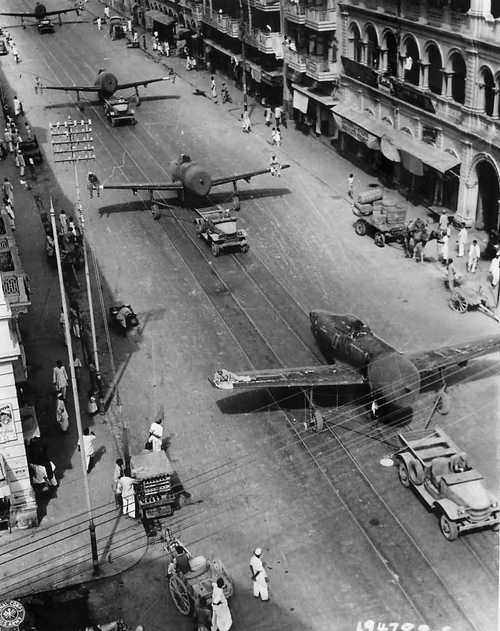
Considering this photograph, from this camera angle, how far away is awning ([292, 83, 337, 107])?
68500 millimetres

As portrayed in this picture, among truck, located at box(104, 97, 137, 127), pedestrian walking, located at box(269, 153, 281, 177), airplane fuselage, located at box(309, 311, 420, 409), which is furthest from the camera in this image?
truck, located at box(104, 97, 137, 127)

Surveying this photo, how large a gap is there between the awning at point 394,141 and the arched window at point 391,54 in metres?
3.38

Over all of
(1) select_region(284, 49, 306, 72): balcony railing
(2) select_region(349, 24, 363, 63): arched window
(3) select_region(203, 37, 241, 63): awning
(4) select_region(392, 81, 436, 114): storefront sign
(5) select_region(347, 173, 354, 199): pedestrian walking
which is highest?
(2) select_region(349, 24, 363, 63): arched window

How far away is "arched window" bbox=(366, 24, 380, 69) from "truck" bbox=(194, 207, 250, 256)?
16451mm

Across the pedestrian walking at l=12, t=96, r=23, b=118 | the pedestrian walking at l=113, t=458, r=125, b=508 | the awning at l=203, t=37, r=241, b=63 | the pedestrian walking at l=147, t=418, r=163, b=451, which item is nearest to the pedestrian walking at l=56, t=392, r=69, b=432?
the pedestrian walking at l=147, t=418, r=163, b=451

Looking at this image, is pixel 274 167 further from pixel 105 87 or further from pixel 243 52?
pixel 105 87

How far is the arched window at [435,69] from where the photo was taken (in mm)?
54844

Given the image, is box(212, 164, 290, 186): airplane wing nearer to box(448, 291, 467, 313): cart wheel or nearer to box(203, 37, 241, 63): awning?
box(448, 291, 467, 313): cart wheel

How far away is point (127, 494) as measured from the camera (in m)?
32.8

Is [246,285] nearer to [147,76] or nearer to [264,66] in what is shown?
[264,66]

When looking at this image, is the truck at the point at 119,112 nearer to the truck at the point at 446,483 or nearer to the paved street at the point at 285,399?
the paved street at the point at 285,399

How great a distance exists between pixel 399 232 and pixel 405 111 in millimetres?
10420

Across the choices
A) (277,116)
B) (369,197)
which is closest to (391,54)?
(369,197)

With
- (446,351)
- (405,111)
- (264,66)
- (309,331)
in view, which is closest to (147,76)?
(264,66)
